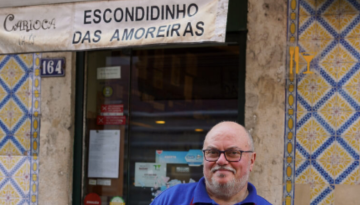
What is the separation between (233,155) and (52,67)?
3.40 m

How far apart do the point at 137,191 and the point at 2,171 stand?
1.49m

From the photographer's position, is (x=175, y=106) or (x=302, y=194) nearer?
(x=302, y=194)

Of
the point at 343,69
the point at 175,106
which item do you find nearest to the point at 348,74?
the point at 343,69

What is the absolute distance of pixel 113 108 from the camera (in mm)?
5629

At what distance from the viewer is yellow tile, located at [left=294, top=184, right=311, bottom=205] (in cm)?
461

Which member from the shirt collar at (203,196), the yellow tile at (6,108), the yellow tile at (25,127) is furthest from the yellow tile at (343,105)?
the yellow tile at (6,108)

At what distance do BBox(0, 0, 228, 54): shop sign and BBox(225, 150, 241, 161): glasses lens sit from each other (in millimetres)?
1662

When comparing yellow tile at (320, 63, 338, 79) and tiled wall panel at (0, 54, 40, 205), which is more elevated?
yellow tile at (320, 63, 338, 79)

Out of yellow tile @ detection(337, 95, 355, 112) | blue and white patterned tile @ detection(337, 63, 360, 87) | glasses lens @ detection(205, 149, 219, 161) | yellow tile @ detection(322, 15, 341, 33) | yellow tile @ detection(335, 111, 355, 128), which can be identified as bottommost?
glasses lens @ detection(205, 149, 219, 161)

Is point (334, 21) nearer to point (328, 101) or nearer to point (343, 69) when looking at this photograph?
point (343, 69)

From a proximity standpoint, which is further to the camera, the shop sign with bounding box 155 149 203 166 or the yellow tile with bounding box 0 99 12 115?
the yellow tile with bounding box 0 99 12 115

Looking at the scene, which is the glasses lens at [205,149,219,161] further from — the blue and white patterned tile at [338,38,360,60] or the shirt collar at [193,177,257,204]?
the blue and white patterned tile at [338,38,360,60]

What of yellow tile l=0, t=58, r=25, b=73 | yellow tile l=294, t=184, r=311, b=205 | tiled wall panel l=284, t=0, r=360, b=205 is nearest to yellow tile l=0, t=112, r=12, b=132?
yellow tile l=0, t=58, r=25, b=73

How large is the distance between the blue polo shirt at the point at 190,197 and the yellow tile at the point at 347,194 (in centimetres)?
211
